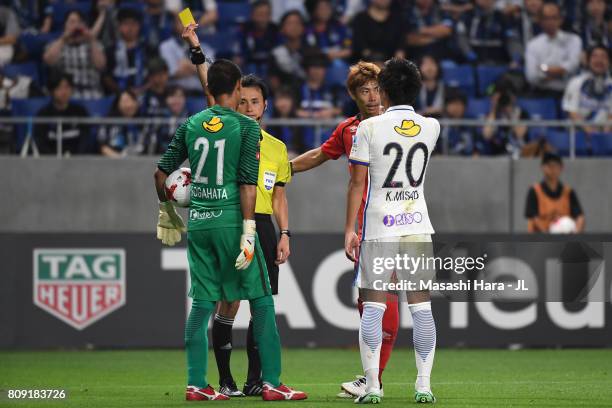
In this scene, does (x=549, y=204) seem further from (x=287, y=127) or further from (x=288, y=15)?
(x=288, y=15)

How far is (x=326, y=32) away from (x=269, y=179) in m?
9.52

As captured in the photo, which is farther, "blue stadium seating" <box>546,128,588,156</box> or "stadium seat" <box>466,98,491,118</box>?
"stadium seat" <box>466,98,491,118</box>

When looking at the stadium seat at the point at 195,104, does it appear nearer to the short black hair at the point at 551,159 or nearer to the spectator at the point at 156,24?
the spectator at the point at 156,24

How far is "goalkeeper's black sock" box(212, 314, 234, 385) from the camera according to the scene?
29.2 feet

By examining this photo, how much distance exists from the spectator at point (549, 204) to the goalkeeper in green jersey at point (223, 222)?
7.97m

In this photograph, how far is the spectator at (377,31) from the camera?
17.5m

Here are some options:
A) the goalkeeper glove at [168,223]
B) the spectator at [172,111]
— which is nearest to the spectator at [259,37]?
the spectator at [172,111]

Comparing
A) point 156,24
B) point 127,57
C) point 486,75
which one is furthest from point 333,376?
point 156,24

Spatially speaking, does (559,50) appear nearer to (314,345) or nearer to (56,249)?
(314,345)

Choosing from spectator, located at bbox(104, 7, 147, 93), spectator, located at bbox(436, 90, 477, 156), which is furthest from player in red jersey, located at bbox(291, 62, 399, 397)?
spectator, located at bbox(104, 7, 147, 93)

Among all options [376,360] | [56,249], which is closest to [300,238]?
[56,249]

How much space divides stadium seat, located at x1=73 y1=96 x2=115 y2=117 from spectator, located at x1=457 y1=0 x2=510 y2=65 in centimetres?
546

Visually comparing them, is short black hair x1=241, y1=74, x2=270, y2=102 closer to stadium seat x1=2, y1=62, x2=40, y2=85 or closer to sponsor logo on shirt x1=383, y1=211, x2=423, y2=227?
sponsor logo on shirt x1=383, y1=211, x2=423, y2=227

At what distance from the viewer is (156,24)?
17844 mm
